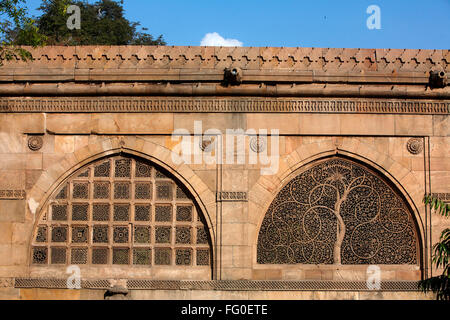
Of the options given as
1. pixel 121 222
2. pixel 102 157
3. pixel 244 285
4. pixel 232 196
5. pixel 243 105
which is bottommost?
pixel 244 285

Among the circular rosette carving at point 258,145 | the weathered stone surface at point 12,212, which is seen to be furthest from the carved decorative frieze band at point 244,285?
the circular rosette carving at point 258,145

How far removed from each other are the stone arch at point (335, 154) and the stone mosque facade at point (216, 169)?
0.02 meters

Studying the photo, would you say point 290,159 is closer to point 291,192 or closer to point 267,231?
point 291,192

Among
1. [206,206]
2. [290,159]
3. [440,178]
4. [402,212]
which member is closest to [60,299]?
[206,206]

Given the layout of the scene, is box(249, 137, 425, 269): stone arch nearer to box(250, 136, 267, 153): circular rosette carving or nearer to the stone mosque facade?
the stone mosque facade

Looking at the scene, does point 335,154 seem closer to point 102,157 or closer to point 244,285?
point 244,285

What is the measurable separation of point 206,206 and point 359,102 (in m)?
3.16

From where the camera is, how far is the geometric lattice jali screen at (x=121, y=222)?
10.8 metres

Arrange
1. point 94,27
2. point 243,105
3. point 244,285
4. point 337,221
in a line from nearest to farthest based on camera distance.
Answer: point 244,285 < point 337,221 < point 243,105 < point 94,27

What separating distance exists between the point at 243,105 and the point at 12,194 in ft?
13.7

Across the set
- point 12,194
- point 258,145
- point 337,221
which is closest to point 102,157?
point 12,194

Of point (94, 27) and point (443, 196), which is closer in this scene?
point (443, 196)

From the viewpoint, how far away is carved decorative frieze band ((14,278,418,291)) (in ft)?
34.4

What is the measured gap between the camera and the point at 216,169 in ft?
35.6
